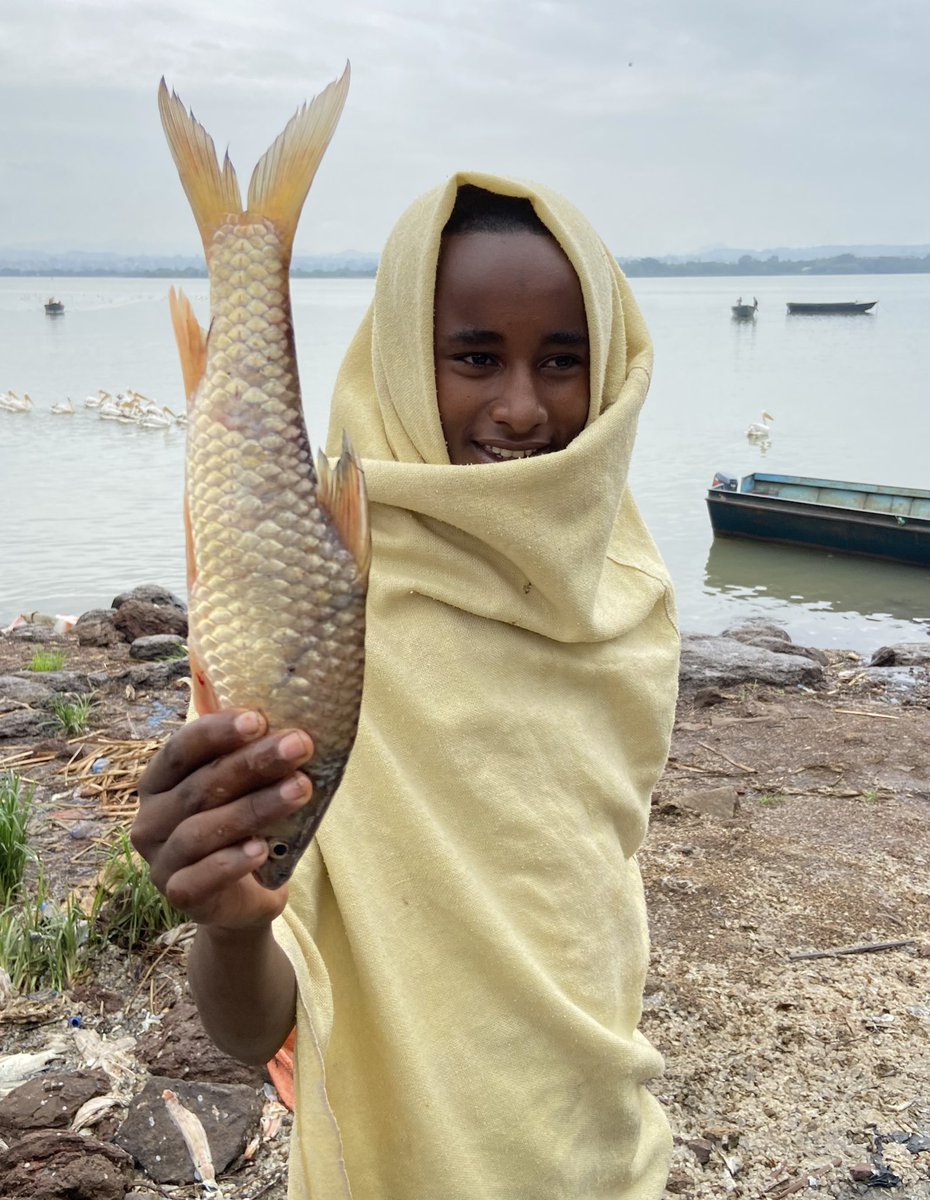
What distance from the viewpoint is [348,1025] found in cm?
166

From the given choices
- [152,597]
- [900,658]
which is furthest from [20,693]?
[900,658]

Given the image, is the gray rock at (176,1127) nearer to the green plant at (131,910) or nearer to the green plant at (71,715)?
the green plant at (131,910)

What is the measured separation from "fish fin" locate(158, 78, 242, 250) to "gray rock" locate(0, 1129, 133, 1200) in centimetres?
223

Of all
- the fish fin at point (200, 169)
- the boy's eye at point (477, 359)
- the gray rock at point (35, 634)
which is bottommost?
the gray rock at point (35, 634)

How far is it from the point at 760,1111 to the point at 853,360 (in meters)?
41.2

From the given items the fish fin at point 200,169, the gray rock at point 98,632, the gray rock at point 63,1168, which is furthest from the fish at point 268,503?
the gray rock at point 98,632

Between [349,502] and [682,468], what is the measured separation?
1861cm

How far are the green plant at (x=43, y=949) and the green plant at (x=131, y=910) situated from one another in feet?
0.25

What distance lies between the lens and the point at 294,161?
1.12 m

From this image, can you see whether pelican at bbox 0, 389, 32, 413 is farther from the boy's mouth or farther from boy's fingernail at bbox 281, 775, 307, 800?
boy's fingernail at bbox 281, 775, 307, 800

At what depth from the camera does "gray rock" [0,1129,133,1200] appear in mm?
2455

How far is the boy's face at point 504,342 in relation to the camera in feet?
5.51

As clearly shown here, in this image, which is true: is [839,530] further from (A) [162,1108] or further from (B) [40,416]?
(B) [40,416]

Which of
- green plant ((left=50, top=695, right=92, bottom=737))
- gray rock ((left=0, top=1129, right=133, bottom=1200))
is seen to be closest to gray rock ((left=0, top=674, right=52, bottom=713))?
green plant ((left=50, top=695, right=92, bottom=737))
